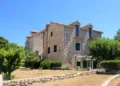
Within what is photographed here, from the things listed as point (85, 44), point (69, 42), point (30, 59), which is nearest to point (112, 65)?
point (69, 42)

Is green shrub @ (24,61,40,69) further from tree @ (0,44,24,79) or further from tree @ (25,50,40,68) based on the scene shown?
tree @ (0,44,24,79)

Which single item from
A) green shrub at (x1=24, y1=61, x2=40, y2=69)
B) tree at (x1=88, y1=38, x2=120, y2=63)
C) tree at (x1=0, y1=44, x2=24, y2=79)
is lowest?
green shrub at (x1=24, y1=61, x2=40, y2=69)

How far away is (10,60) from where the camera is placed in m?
15.6

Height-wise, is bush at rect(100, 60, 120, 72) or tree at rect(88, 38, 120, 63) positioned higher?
tree at rect(88, 38, 120, 63)

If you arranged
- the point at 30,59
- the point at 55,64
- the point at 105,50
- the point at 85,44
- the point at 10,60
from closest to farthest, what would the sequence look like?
the point at 10,60 → the point at 105,50 → the point at 55,64 → the point at 30,59 → the point at 85,44

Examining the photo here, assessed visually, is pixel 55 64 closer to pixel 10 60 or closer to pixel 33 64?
pixel 33 64

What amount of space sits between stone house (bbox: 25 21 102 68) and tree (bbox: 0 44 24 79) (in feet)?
75.0

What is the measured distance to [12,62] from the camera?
15.8 m

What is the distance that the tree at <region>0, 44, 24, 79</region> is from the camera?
15.5 m

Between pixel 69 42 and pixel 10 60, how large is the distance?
80.1ft

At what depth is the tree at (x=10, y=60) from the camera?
15.5 m

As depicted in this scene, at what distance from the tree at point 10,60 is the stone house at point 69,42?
2287 cm

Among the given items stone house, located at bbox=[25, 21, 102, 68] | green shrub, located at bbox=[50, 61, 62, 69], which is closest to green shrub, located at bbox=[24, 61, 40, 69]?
stone house, located at bbox=[25, 21, 102, 68]

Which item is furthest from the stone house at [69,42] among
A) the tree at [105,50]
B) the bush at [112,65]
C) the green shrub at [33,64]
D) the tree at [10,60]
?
the tree at [10,60]
